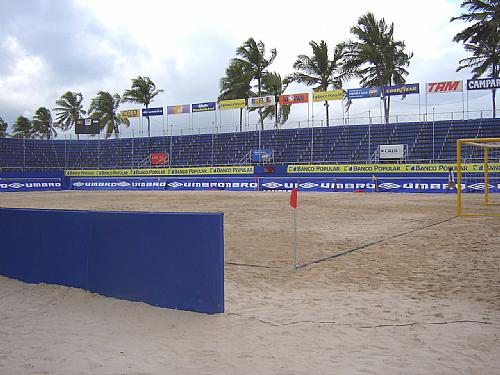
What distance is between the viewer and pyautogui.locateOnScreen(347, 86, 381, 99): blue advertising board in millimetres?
41844

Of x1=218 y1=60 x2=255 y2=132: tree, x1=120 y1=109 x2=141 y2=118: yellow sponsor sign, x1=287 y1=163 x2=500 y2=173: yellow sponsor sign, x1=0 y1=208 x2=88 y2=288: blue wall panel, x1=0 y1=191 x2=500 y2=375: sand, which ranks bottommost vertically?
x1=0 y1=191 x2=500 y2=375: sand

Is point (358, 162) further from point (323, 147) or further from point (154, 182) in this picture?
point (154, 182)

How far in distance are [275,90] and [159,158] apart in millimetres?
14938

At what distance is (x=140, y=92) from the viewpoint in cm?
5903

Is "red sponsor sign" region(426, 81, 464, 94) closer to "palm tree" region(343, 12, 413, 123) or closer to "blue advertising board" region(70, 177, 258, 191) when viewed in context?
"palm tree" region(343, 12, 413, 123)

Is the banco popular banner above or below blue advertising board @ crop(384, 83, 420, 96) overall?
below

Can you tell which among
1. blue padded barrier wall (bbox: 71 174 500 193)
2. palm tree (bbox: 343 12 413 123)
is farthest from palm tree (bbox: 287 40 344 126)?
blue padded barrier wall (bbox: 71 174 500 193)

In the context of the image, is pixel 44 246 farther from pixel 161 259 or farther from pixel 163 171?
pixel 163 171

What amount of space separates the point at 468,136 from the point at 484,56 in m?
8.88

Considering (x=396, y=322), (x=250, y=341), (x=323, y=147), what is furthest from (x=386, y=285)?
(x=323, y=147)

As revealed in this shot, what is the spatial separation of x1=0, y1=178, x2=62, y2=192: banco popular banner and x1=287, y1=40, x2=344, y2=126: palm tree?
25780 mm

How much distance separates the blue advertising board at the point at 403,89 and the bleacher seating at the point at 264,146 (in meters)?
2.87

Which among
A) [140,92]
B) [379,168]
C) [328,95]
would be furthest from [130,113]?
[379,168]

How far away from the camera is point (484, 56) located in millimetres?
41594
